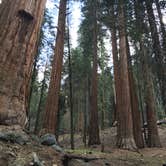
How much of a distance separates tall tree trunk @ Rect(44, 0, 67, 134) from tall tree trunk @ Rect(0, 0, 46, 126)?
21.8 feet

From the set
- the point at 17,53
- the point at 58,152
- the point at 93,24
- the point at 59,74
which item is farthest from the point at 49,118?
the point at 93,24

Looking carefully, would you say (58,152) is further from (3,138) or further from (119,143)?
(119,143)

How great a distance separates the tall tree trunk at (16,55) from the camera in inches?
145

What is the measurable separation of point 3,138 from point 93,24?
591 inches

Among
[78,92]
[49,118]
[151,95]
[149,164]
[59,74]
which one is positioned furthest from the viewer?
[78,92]

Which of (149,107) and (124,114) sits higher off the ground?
(149,107)

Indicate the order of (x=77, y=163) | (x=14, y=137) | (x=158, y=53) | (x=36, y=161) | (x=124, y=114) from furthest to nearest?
1. (x=124, y=114)
2. (x=158, y=53)
3. (x=77, y=163)
4. (x=14, y=137)
5. (x=36, y=161)

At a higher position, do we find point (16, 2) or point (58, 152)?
point (16, 2)

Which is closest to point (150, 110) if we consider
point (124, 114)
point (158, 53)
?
point (124, 114)

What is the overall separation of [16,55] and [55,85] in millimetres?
7356

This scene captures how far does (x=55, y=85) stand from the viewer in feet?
36.7

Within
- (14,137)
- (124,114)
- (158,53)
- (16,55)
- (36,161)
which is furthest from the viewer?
(124,114)

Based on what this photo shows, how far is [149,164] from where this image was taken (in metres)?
6.20

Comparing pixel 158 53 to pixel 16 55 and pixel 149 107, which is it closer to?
pixel 149 107
